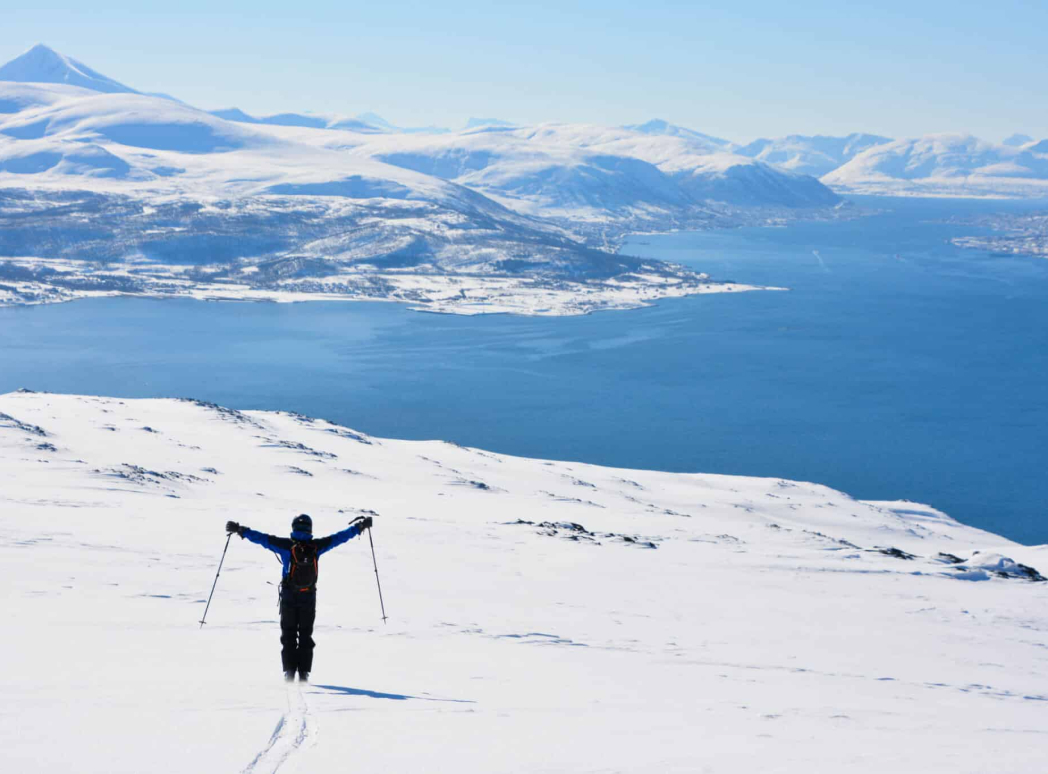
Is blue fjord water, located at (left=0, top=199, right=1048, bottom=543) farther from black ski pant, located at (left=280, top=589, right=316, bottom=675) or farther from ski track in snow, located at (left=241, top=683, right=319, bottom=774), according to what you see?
ski track in snow, located at (left=241, top=683, right=319, bottom=774)

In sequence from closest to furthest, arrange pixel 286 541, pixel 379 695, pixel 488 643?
pixel 379 695
pixel 286 541
pixel 488 643

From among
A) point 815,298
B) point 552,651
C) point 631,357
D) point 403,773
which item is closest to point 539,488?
point 552,651

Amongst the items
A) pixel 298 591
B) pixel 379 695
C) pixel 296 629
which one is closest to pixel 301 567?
pixel 298 591

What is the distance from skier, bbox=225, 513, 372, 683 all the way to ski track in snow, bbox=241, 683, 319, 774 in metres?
0.87

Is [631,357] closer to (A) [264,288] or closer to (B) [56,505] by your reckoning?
(A) [264,288]

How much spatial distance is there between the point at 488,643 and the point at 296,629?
4.32 meters

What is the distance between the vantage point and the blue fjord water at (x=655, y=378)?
8281 centimetres

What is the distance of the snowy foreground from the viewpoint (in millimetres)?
8727

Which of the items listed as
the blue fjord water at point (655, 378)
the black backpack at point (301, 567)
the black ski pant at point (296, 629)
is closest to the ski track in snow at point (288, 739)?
the black ski pant at point (296, 629)

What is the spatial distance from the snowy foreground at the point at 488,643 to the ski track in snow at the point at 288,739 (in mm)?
31

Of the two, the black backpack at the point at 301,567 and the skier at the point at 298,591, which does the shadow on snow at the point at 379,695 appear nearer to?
the skier at the point at 298,591

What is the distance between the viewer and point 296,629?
1074cm

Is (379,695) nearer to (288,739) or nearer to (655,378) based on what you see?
(288,739)

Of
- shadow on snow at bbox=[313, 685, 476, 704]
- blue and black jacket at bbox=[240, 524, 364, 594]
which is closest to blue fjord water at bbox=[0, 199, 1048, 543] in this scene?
shadow on snow at bbox=[313, 685, 476, 704]
